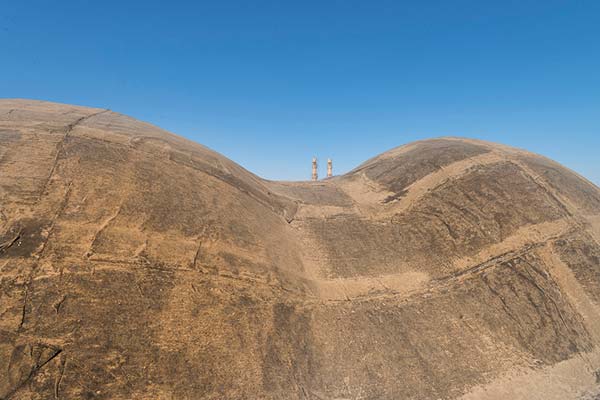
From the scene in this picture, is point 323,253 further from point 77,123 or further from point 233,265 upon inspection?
point 77,123

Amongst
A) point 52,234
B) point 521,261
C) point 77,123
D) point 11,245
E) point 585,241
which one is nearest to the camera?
point 11,245

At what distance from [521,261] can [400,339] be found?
2983mm

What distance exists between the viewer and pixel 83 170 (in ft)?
13.4

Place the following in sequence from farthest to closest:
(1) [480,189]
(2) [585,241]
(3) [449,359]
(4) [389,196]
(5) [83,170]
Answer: (4) [389,196]
(1) [480,189]
(2) [585,241]
(3) [449,359]
(5) [83,170]

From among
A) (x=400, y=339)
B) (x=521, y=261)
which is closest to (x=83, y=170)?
(x=400, y=339)

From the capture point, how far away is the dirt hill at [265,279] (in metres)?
3.13

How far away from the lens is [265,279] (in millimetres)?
4406

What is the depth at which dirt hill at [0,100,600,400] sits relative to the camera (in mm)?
3127

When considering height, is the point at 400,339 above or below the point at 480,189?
below

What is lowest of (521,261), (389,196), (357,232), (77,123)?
(521,261)

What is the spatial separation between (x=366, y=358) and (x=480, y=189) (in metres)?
4.66

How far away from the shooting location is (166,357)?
3.24m

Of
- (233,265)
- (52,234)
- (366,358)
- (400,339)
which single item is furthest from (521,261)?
(52,234)

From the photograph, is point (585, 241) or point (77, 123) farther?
point (585, 241)
